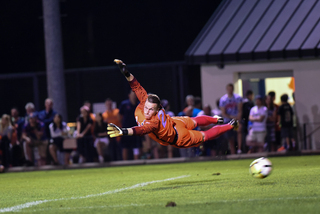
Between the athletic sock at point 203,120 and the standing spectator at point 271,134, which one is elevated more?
the athletic sock at point 203,120

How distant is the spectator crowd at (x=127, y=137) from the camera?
15.9m

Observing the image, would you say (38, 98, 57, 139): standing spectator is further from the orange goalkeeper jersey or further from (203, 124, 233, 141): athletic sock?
(203, 124, 233, 141): athletic sock

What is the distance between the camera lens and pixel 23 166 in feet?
55.8

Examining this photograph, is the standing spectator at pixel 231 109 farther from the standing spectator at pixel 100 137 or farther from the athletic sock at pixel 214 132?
the athletic sock at pixel 214 132

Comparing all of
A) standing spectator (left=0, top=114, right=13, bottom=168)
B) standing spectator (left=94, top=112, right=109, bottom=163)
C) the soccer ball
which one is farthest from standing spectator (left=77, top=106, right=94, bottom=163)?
the soccer ball

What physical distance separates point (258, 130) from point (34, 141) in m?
6.54

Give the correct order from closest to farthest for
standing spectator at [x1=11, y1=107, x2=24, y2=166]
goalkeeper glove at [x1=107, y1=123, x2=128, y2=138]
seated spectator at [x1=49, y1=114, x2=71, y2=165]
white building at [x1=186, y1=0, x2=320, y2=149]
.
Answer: goalkeeper glove at [x1=107, y1=123, x2=128, y2=138] < seated spectator at [x1=49, y1=114, x2=71, y2=165] < standing spectator at [x1=11, y1=107, x2=24, y2=166] < white building at [x1=186, y1=0, x2=320, y2=149]

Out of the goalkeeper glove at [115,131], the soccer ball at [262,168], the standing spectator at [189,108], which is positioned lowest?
the soccer ball at [262,168]

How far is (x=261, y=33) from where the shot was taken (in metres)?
18.2

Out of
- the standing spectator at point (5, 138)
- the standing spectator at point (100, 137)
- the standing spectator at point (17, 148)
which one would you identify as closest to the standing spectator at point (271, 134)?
the standing spectator at point (100, 137)

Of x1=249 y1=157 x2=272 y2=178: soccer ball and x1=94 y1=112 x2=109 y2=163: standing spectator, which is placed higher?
x1=94 y1=112 x2=109 y2=163: standing spectator

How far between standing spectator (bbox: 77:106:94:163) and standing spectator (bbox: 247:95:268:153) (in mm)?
4622

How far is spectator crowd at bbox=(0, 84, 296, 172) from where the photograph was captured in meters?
15.9

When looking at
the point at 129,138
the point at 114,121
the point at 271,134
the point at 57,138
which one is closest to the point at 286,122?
the point at 271,134
